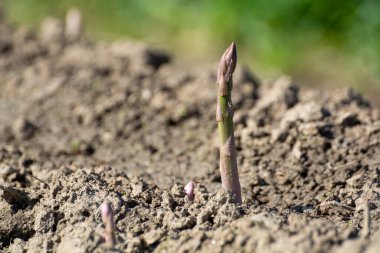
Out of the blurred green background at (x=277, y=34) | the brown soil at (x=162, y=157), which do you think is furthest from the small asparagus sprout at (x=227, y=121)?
the blurred green background at (x=277, y=34)

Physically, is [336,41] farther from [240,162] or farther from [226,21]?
[240,162]

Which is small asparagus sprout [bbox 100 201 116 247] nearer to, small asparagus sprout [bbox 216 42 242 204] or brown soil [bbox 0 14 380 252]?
brown soil [bbox 0 14 380 252]

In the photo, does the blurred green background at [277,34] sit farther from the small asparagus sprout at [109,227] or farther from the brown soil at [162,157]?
the small asparagus sprout at [109,227]

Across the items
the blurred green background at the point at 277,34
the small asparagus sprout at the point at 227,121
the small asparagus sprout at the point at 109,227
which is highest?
the blurred green background at the point at 277,34

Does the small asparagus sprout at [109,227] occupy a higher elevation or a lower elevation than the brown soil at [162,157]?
lower

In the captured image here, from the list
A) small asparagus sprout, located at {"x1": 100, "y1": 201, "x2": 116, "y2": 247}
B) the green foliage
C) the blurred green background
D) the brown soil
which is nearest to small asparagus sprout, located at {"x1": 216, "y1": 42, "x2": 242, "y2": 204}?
the brown soil

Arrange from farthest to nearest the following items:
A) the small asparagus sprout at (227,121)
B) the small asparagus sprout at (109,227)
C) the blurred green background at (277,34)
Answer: the blurred green background at (277,34) < the small asparagus sprout at (227,121) < the small asparagus sprout at (109,227)

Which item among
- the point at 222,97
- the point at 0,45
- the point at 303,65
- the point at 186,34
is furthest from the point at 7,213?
the point at 186,34

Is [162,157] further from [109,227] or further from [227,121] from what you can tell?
[109,227]
